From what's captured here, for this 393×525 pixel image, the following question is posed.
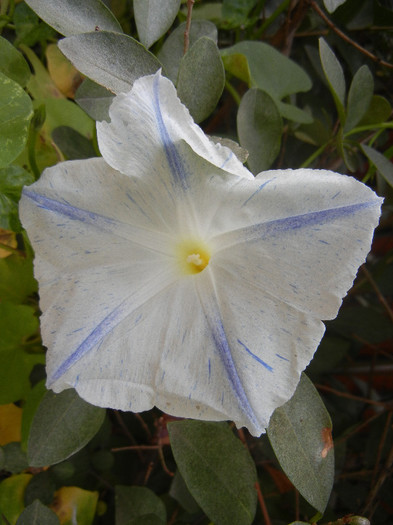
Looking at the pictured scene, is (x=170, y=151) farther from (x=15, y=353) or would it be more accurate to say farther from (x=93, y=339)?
(x=15, y=353)

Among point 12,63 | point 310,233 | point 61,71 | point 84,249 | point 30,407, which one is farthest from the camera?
point 61,71

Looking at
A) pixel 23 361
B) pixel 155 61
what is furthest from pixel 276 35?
pixel 23 361

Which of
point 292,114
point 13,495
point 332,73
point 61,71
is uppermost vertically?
point 332,73

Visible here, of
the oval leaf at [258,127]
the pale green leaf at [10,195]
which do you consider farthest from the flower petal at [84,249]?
the oval leaf at [258,127]

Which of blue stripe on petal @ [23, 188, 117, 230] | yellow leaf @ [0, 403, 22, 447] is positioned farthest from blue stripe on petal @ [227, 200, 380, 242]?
yellow leaf @ [0, 403, 22, 447]

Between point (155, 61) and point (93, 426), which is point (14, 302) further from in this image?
point (155, 61)

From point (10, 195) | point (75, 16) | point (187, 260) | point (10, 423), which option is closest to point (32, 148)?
point (10, 195)
